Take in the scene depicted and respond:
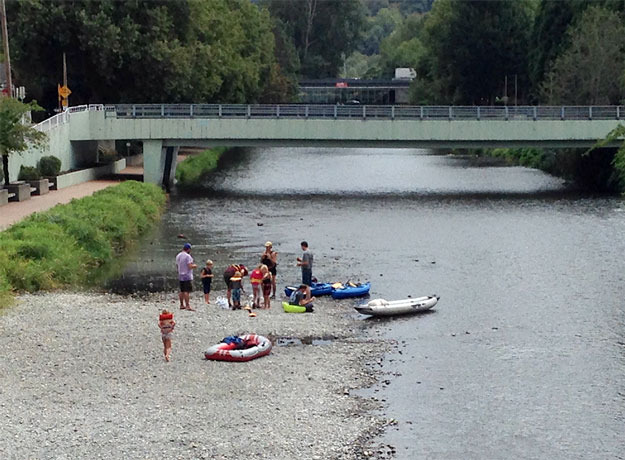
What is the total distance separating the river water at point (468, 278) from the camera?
81.5 feet

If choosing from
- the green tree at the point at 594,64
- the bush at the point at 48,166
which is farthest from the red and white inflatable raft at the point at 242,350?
the green tree at the point at 594,64

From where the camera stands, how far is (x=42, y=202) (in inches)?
2212

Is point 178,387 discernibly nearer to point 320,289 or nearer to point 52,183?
point 320,289

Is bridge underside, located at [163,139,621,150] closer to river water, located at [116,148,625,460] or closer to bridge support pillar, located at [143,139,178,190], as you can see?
bridge support pillar, located at [143,139,178,190]

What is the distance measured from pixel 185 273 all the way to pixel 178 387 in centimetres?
801

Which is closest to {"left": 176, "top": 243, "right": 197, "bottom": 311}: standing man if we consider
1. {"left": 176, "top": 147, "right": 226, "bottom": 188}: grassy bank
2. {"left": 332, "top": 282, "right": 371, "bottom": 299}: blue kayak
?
{"left": 332, "top": 282, "right": 371, "bottom": 299}: blue kayak

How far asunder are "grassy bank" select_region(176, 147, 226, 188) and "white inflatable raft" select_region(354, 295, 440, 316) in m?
43.7

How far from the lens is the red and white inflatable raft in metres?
28.5

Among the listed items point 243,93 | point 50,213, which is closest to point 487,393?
point 50,213

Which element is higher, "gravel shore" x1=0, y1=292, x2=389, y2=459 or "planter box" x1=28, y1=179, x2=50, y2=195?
"planter box" x1=28, y1=179, x2=50, y2=195

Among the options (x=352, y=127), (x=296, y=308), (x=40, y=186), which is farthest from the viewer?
(x=352, y=127)

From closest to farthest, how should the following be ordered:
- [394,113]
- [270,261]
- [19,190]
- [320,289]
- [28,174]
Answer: [270,261] < [320,289] < [19,190] < [28,174] < [394,113]

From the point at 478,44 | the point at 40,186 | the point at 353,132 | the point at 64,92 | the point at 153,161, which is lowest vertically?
the point at 40,186

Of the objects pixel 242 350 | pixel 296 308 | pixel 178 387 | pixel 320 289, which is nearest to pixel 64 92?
pixel 320 289
